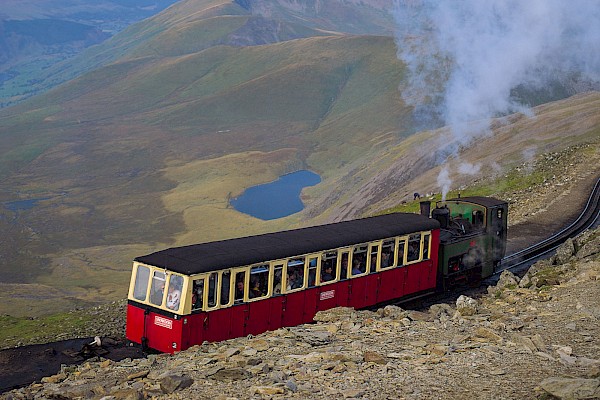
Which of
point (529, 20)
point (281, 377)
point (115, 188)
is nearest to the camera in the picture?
point (281, 377)

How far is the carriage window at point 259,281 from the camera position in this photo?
2380cm

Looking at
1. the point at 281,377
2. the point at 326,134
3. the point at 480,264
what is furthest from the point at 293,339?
the point at 326,134

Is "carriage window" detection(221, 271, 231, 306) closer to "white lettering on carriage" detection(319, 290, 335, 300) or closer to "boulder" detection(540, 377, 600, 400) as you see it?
"white lettering on carriage" detection(319, 290, 335, 300)

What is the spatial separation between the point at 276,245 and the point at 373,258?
4.38 meters

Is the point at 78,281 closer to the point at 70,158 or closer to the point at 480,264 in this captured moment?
the point at 480,264

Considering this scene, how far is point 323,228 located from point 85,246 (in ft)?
288

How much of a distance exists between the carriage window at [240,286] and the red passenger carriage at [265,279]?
0.03 m

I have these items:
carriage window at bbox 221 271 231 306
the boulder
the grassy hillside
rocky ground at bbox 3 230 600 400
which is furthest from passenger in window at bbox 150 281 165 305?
the grassy hillside

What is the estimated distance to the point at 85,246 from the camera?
361 feet

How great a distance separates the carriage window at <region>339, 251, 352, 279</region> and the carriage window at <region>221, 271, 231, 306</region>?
4649 millimetres

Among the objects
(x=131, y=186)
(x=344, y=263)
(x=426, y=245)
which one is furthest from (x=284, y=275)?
(x=131, y=186)

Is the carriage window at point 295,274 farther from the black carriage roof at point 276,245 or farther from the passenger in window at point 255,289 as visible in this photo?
the passenger in window at point 255,289

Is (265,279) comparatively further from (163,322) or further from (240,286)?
(163,322)

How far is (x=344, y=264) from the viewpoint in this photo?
26.7 metres
